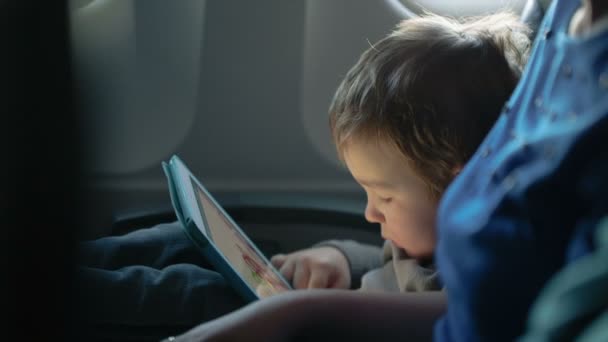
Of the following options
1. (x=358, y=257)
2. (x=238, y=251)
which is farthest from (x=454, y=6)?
(x=238, y=251)

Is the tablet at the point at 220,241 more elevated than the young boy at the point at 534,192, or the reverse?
the young boy at the point at 534,192

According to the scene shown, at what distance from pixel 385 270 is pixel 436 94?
0.26 m

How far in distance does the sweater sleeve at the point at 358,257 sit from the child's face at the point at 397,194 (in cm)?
11

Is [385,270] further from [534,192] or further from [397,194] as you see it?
[534,192]

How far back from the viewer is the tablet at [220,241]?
0.83 meters

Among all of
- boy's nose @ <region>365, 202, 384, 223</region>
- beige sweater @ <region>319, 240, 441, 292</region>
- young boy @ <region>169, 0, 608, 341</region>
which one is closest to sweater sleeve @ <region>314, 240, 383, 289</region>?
beige sweater @ <region>319, 240, 441, 292</region>

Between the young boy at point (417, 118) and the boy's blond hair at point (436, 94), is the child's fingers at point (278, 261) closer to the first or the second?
the young boy at point (417, 118)

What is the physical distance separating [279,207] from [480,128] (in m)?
0.46

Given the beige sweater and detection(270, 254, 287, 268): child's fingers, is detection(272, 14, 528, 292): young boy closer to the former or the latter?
the beige sweater

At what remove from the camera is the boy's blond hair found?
35.6 inches

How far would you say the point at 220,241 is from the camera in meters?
0.93

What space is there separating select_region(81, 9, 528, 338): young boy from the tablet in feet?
0.13

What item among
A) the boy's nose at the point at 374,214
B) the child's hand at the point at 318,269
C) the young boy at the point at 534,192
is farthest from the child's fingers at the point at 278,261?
the young boy at the point at 534,192

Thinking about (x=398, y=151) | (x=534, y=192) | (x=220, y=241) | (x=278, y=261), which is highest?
→ (x=534, y=192)
